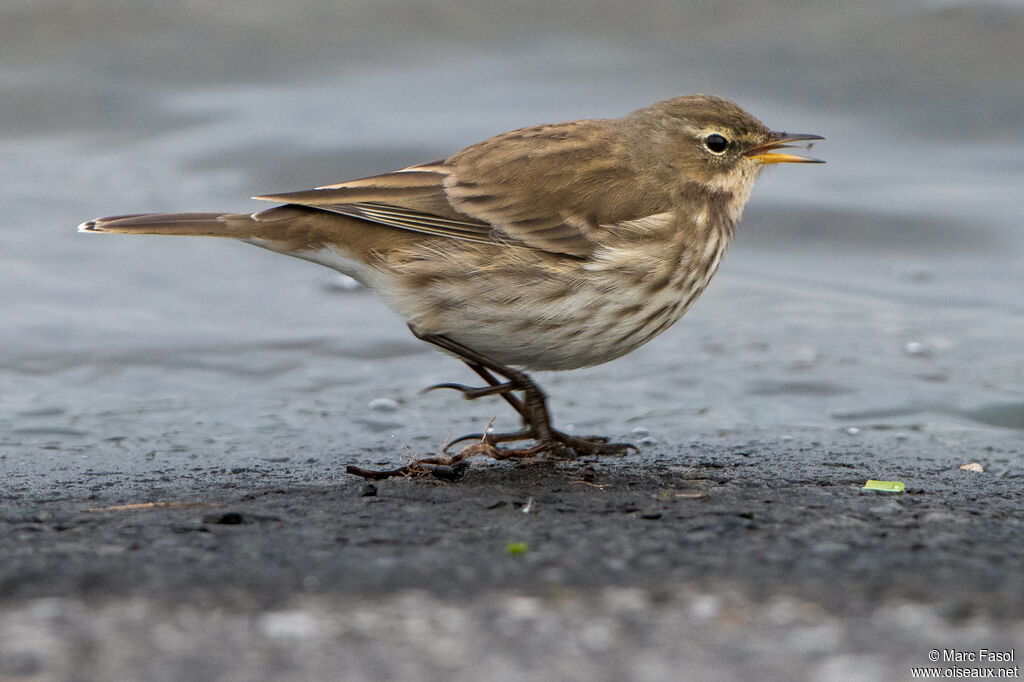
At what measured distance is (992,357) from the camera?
8.48m

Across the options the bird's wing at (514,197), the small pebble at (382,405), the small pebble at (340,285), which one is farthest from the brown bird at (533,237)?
the small pebble at (340,285)

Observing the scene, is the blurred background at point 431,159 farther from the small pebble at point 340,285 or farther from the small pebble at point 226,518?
the small pebble at point 226,518

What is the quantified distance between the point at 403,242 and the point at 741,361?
11.6ft

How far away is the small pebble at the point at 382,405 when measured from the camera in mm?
7406

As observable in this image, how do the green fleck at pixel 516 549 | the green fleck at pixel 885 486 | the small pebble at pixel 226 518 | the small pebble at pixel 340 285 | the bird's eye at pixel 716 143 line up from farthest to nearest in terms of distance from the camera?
the small pebble at pixel 340 285 < the bird's eye at pixel 716 143 < the green fleck at pixel 885 486 < the small pebble at pixel 226 518 < the green fleck at pixel 516 549

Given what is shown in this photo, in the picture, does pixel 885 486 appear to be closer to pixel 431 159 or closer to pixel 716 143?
pixel 716 143

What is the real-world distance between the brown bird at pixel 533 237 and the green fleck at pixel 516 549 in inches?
73.3

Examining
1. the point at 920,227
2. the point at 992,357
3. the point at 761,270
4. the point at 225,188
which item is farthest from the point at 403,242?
the point at 920,227

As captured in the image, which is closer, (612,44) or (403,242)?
(403,242)

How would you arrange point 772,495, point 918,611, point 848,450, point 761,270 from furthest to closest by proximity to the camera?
point 761,270 → point 848,450 → point 772,495 → point 918,611

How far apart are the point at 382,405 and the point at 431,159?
16.9ft

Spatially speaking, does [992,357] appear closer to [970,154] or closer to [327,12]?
[970,154]

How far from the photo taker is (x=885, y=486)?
5.05 metres

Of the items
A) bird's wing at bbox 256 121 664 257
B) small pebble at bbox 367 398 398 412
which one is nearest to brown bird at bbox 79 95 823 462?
bird's wing at bbox 256 121 664 257
